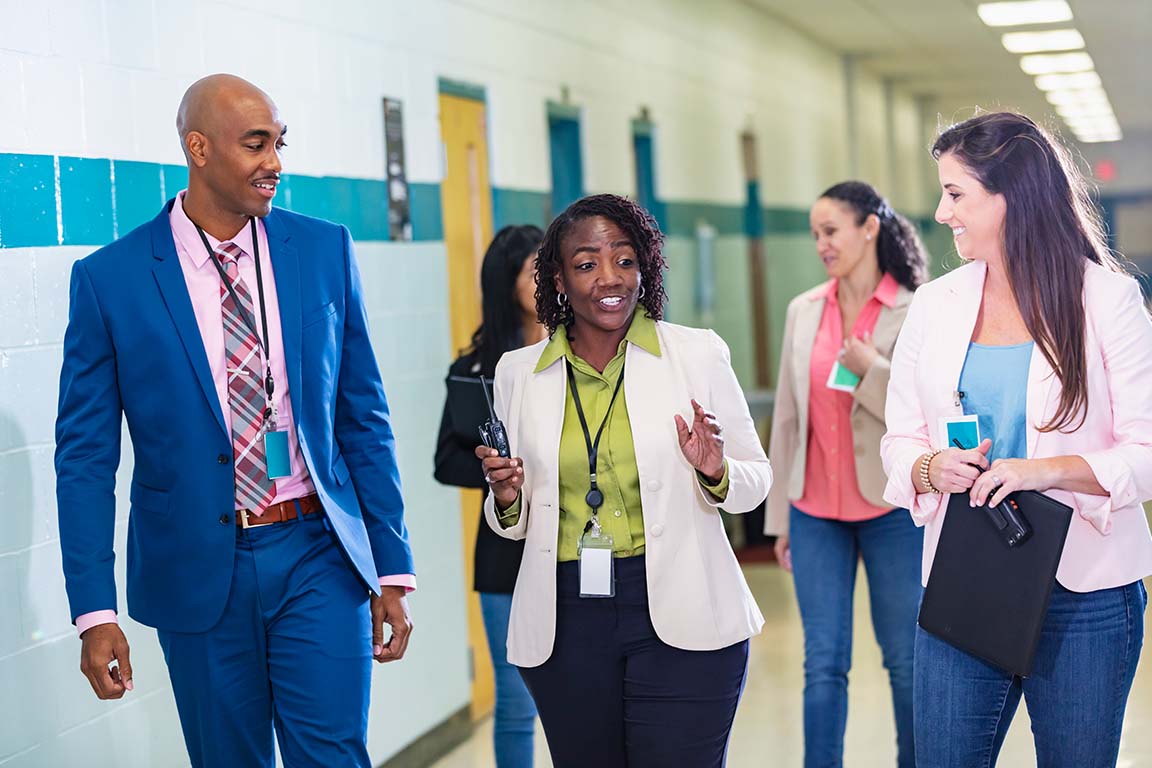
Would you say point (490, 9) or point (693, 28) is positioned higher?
point (693, 28)

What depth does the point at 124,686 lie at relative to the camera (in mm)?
2445

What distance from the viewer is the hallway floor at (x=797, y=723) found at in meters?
4.41

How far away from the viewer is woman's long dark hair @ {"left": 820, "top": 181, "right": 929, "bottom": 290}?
381cm

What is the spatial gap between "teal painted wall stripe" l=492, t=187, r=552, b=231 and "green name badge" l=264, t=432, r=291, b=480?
2.72 meters

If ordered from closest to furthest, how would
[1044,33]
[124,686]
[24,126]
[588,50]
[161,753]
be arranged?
[124,686] → [24,126] → [161,753] → [588,50] → [1044,33]

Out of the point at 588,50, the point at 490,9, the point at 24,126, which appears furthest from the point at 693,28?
the point at 24,126

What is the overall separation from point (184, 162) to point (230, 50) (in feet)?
1.30

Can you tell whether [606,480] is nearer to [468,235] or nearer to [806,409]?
[806,409]

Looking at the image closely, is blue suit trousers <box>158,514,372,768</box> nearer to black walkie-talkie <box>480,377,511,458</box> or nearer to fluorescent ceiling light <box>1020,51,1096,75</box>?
black walkie-talkie <box>480,377,511,458</box>

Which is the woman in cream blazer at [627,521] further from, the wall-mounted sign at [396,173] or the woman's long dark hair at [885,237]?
the wall-mounted sign at [396,173]

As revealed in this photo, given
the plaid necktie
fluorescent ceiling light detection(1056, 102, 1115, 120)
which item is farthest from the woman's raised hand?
fluorescent ceiling light detection(1056, 102, 1115, 120)

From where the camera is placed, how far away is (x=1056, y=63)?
40.9ft

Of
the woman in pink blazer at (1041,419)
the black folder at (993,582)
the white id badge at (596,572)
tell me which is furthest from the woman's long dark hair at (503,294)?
the black folder at (993,582)

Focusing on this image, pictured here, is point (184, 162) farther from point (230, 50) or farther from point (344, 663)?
point (344, 663)
